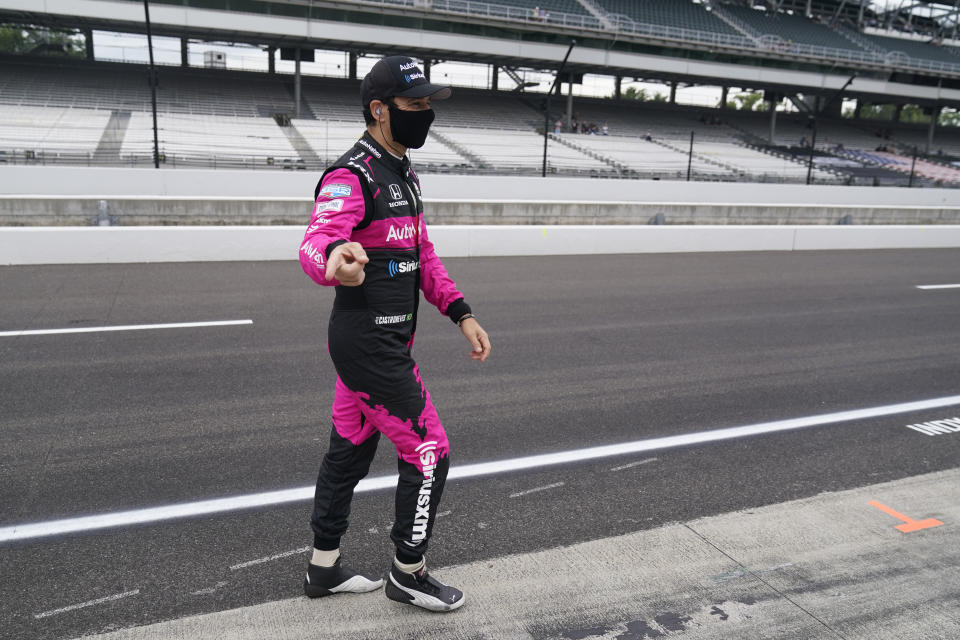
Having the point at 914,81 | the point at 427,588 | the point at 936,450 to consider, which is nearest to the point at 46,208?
the point at 427,588

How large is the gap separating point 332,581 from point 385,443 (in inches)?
66.2

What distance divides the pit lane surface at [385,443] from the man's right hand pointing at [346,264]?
1533mm

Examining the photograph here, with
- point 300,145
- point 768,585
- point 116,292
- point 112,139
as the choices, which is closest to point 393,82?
point 768,585

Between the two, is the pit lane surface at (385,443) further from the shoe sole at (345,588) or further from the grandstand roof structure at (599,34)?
the grandstand roof structure at (599,34)

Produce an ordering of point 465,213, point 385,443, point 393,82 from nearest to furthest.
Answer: point 393,82 < point 385,443 < point 465,213

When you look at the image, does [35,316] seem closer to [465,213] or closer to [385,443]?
[385,443]

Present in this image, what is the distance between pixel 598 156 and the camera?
101 feet

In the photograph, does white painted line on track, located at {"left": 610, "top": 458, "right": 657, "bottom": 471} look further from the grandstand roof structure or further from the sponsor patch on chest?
the grandstand roof structure

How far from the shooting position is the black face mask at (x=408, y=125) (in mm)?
2713

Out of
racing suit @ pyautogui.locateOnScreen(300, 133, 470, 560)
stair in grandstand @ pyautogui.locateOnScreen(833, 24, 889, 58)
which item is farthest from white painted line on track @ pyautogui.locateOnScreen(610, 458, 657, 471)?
stair in grandstand @ pyautogui.locateOnScreen(833, 24, 889, 58)

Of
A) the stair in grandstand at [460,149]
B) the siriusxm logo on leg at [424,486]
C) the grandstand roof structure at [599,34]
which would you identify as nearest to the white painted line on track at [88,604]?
the siriusxm logo on leg at [424,486]

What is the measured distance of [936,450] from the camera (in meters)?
4.79

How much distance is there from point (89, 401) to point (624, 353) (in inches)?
184

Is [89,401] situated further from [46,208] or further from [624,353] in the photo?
[46,208]
